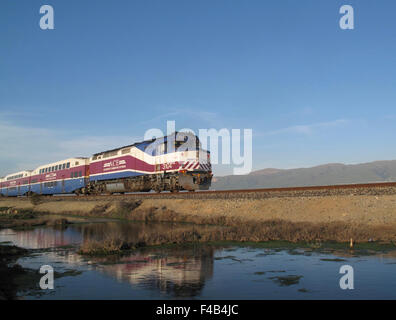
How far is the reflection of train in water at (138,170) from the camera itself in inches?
1297

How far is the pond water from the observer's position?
10.3 m

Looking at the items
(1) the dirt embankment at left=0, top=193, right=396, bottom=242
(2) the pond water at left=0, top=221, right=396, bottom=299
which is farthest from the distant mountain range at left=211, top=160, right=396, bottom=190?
(2) the pond water at left=0, top=221, right=396, bottom=299

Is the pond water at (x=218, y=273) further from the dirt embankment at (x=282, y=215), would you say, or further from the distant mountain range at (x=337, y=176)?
the distant mountain range at (x=337, y=176)

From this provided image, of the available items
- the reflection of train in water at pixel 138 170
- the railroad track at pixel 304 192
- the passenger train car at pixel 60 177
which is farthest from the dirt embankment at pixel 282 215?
the passenger train car at pixel 60 177

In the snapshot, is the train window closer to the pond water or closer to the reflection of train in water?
the reflection of train in water

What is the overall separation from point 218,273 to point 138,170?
26.5m

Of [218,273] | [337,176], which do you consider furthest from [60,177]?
[337,176]

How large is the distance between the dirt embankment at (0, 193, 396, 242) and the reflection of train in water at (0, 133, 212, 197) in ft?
6.77

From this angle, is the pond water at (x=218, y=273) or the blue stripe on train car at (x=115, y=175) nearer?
the pond water at (x=218, y=273)

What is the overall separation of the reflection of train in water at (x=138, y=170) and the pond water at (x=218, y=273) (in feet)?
47.0
